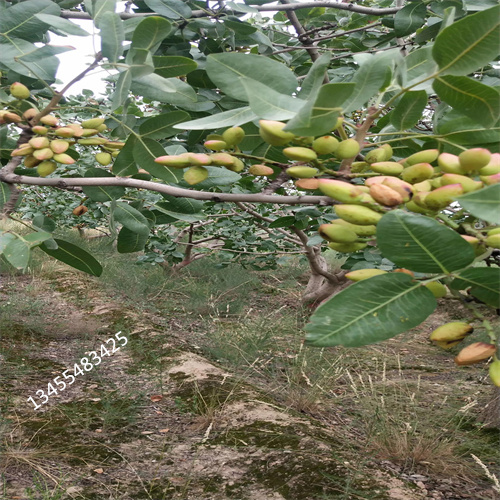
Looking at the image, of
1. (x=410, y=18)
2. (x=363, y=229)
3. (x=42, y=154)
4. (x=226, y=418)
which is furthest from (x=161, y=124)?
(x=226, y=418)

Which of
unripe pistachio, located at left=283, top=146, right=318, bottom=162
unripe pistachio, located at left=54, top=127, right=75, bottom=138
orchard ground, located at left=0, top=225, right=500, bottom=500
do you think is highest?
unripe pistachio, located at left=283, top=146, right=318, bottom=162

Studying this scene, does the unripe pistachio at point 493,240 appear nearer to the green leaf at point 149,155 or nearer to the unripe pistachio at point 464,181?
the unripe pistachio at point 464,181

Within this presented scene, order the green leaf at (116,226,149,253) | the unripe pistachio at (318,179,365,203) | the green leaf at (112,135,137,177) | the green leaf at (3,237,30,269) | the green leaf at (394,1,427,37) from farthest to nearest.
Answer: the green leaf at (394,1,427,37), the green leaf at (116,226,149,253), the green leaf at (112,135,137,177), the green leaf at (3,237,30,269), the unripe pistachio at (318,179,365,203)

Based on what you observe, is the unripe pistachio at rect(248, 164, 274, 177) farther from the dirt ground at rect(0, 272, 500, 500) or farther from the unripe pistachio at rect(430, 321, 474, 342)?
the dirt ground at rect(0, 272, 500, 500)

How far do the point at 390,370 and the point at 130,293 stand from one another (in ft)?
7.47

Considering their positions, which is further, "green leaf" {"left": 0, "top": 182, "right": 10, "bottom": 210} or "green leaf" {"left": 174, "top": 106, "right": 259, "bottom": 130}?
"green leaf" {"left": 0, "top": 182, "right": 10, "bottom": 210}

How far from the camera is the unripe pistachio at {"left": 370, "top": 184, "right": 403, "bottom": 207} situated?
0.35 m

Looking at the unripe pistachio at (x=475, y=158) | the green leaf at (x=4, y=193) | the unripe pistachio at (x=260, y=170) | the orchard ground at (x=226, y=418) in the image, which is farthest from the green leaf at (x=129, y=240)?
the orchard ground at (x=226, y=418)

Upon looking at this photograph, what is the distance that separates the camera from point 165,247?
321 centimetres

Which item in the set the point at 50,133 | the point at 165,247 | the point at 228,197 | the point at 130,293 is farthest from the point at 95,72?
the point at 130,293

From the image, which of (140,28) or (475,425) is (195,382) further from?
(140,28)

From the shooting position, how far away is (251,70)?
0.42 meters

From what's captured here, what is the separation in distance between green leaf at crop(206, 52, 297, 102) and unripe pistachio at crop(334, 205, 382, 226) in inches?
5.0

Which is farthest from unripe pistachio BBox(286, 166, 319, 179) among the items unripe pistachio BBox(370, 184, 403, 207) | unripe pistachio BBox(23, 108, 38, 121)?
unripe pistachio BBox(23, 108, 38, 121)
